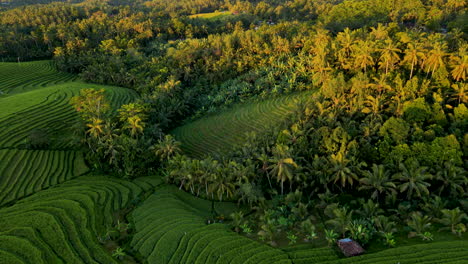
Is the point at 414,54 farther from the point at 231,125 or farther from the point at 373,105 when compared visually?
the point at 231,125

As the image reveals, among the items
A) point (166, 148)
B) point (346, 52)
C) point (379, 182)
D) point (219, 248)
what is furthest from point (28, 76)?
point (379, 182)

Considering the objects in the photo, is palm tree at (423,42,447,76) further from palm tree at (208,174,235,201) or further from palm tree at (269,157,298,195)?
palm tree at (208,174,235,201)

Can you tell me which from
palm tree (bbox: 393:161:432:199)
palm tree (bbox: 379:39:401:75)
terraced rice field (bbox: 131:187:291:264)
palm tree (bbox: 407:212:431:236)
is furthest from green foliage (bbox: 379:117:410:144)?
terraced rice field (bbox: 131:187:291:264)

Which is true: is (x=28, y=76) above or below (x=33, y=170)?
above

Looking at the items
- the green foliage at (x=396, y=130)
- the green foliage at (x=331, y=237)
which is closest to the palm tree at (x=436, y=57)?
the green foliage at (x=396, y=130)

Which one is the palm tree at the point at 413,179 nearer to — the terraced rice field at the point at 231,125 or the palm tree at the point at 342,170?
the palm tree at the point at 342,170

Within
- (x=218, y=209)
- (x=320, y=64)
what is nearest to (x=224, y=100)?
(x=320, y=64)
